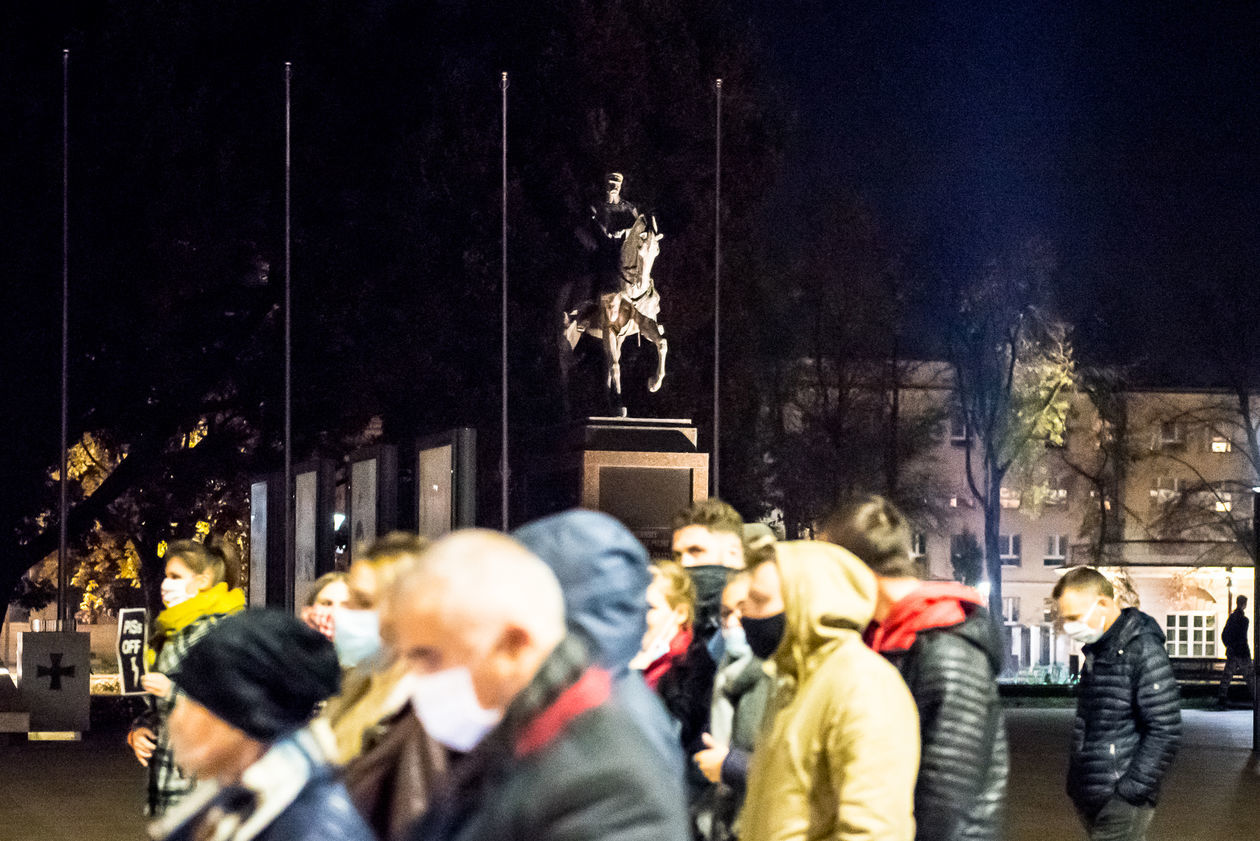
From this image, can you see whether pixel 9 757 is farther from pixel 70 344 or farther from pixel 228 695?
pixel 228 695

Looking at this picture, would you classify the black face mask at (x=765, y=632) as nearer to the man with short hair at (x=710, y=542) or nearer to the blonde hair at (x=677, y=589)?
the blonde hair at (x=677, y=589)

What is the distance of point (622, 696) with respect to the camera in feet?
9.23

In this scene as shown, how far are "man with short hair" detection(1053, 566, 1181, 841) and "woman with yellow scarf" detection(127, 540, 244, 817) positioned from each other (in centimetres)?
303

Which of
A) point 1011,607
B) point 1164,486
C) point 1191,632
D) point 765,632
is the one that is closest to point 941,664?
point 765,632

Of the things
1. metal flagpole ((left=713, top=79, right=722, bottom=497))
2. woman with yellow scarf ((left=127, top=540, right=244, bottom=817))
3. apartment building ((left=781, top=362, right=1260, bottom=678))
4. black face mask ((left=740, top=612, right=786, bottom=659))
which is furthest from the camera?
apartment building ((left=781, top=362, right=1260, bottom=678))

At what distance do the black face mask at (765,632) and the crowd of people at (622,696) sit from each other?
0.03 meters

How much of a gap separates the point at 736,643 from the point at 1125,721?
211 cm

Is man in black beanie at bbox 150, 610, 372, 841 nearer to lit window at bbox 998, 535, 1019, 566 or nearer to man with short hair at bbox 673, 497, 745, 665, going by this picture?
man with short hair at bbox 673, 497, 745, 665

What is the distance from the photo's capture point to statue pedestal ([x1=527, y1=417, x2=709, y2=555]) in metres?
23.2

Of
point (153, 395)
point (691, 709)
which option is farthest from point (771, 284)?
point (691, 709)

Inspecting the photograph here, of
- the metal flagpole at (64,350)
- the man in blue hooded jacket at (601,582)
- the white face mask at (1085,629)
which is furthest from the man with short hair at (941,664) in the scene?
the metal flagpole at (64,350)

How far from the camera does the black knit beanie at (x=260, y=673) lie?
2998mm

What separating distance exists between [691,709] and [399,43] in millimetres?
30520

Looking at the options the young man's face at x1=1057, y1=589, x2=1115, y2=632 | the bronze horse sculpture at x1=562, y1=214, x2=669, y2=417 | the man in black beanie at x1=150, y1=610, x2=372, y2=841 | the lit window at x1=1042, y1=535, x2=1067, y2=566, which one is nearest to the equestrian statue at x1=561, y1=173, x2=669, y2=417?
the bronze horse sculpture at x1=562, y1=214, x2=669, y2=417
